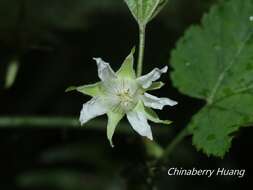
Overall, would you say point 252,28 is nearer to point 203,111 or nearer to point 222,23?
point 222,23

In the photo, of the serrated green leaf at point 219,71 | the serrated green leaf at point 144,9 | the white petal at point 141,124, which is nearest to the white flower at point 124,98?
the white petal at point 141,124

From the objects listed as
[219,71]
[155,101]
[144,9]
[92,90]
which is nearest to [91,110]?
[92,90]

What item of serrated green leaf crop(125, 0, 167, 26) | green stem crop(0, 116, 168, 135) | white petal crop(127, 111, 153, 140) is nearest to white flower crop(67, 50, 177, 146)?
white petal crop(127, 111, 153, 140)

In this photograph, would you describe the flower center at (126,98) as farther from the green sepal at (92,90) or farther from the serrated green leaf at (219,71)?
the serrated green leaf at (219,71)

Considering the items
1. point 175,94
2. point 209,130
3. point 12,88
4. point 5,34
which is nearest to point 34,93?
point 12,88

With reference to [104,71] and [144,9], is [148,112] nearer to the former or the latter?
[104,71]

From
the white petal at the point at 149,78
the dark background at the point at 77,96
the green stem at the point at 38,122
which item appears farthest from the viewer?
the dark background at the point at 77,96

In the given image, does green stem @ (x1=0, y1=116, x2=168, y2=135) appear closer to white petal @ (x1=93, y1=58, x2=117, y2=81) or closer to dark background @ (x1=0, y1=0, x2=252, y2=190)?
dark background @ (x1=0, y1=0, x2=252, y2=190)
